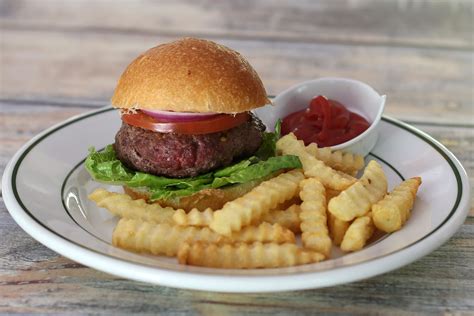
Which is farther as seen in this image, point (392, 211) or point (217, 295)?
point (392, 211)

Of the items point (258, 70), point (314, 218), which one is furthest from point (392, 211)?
point (258, 70)

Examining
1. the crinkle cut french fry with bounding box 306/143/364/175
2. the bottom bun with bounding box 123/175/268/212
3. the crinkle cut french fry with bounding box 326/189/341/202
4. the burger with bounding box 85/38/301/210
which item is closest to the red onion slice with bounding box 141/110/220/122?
the burger with bounding box 85/38/301/210

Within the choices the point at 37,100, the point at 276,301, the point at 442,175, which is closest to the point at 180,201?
the point at 276,301

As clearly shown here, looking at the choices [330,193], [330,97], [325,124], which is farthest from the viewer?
[330,97]

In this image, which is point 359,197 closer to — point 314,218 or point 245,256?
point 314,218

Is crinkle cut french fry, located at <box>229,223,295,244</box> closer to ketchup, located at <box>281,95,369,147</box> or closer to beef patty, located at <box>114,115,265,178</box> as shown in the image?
beef patty, located at <box>114,115,265,178</box>

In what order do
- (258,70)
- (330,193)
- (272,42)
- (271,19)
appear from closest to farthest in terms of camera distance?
1. (330,193)
2. (258,70)
3. (272,42)
4. (271,19)

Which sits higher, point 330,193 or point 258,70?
point 330,193
